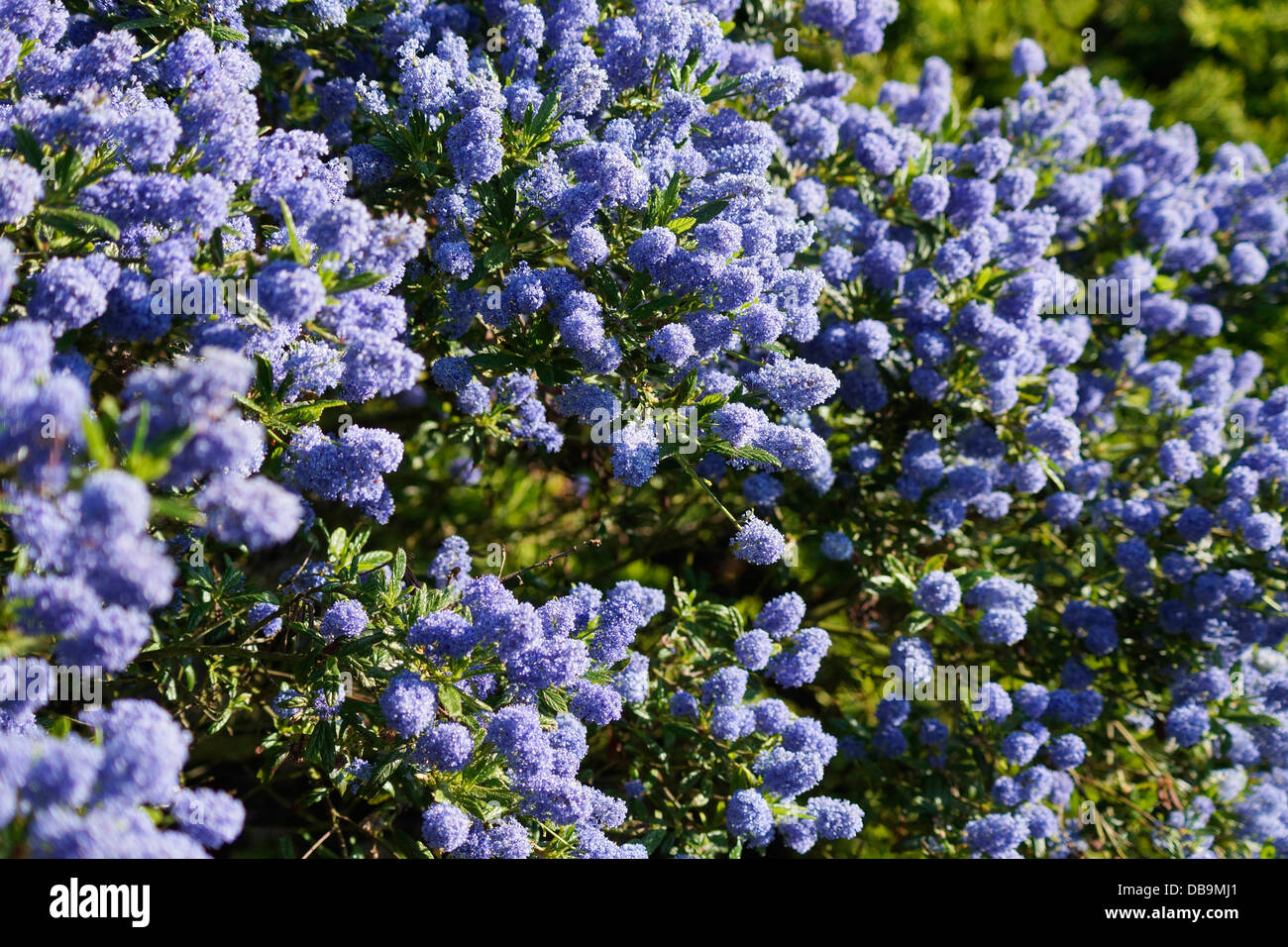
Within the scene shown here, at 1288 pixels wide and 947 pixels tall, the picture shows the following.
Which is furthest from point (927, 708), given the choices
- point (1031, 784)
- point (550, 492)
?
point (550, 492)

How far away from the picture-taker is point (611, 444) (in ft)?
12.5

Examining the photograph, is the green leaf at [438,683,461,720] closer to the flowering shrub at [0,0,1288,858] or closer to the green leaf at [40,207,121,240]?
the flowering shrub at [0,0,1288,858]

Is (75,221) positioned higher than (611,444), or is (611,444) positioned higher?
(75,221)

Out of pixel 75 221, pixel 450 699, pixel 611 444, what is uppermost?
pixel 75 221

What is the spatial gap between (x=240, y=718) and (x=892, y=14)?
464cm

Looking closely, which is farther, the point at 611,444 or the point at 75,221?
the point at 611,444

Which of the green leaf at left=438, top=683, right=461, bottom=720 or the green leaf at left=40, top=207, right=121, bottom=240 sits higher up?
the green leaf at left=40, top=207, right=121, bottom=240

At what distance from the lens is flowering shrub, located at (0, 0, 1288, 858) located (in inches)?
94.5

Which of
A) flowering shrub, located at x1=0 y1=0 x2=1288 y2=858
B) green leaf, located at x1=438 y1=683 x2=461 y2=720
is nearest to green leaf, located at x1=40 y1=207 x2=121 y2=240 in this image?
flowering shrub, located at x1=0 y1=0 x2=1288 y2=858

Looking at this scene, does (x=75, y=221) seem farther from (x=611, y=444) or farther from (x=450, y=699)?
(x=611, y=444)

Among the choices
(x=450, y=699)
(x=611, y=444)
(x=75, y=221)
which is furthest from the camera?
(x=611, y=444)

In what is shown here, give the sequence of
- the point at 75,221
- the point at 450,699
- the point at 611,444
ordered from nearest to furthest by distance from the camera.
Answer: the point at 75,221 < the point at 450,699 < the point at 611,444

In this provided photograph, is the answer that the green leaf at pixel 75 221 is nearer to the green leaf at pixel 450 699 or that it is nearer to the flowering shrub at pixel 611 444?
the flowering shrub at pixel 611 444

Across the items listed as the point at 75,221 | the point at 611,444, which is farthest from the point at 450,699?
the point at 75,221
